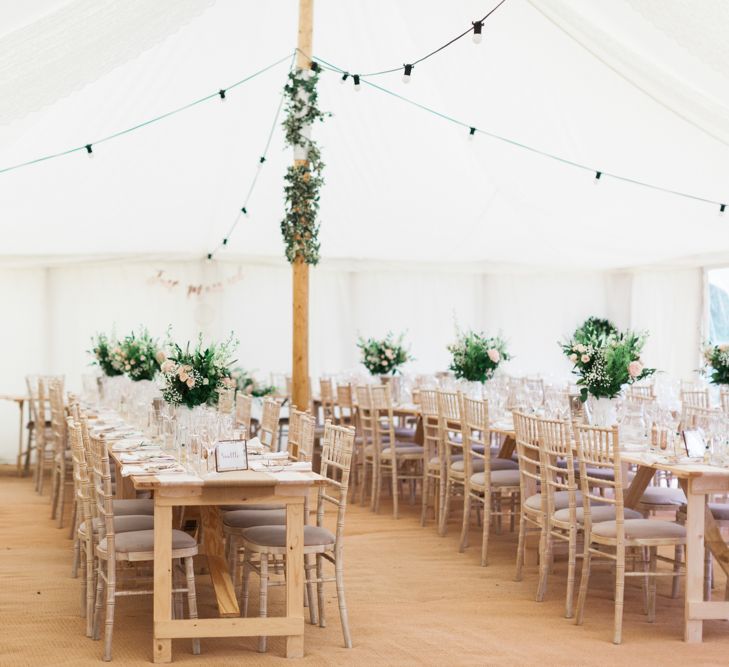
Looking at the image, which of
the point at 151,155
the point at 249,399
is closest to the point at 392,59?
the point at 151,155

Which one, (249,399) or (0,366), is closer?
(249,399)

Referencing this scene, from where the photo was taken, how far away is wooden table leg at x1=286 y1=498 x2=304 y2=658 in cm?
509

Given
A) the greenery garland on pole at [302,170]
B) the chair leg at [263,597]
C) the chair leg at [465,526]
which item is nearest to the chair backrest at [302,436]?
the chair leg at [263,597]

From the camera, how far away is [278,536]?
5.34 m

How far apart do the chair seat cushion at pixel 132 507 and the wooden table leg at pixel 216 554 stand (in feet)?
1.43

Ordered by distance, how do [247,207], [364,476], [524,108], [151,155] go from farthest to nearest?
[247,207]
[151,155]
[364,476]
[524,108]

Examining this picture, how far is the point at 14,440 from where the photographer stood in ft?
42.3

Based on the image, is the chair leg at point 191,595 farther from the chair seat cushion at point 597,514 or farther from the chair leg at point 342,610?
the chair seat cushion at point 597,514

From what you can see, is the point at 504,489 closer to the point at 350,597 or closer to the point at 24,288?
the point at 350,597

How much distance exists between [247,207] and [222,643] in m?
7.63

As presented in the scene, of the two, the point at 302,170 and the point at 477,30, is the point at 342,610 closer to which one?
the point at 477,30

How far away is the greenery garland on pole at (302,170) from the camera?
9.59 metres

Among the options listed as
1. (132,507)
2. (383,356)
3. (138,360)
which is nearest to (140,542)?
(132,507)

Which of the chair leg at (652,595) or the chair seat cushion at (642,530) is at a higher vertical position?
the chair seat cushion at (642,530)
